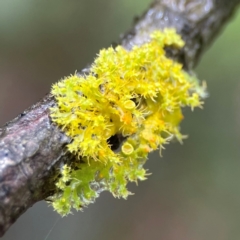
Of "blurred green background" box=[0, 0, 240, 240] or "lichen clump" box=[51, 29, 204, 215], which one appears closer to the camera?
"lichen clump" box=[51, 29, 204, 215]

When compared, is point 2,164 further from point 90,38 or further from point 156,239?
point 90,38

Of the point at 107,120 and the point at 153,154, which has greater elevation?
the point at 153,154

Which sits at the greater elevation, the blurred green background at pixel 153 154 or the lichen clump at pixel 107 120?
the blurred green background at pixel 153 154

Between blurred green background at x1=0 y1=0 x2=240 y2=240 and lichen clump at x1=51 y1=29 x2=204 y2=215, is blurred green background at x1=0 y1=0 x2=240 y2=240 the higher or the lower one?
the higher one

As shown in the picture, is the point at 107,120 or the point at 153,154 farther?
the point at 153,154

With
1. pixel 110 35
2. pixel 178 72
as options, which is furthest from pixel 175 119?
pixel 110 35
